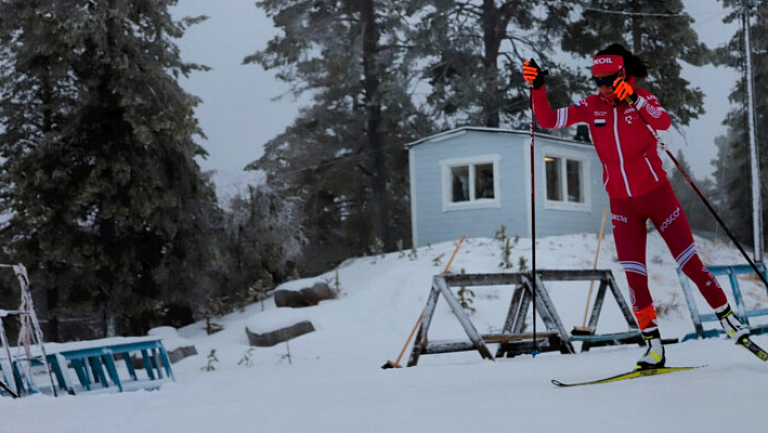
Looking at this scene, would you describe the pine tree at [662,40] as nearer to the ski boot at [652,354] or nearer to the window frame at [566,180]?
the window frame at [566,180]

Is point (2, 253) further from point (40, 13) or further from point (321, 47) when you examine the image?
point (321, 47)

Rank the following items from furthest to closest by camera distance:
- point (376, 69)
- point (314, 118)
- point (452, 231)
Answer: point (314, 118)
point (376, 69)
point (452, 231)

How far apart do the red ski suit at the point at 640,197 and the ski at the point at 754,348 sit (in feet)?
0.91

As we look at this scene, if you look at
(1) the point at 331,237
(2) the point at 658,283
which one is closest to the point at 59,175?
(2) the point at 658,283

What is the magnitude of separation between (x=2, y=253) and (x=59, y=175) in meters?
2.52

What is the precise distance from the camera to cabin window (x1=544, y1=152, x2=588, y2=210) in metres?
20.4

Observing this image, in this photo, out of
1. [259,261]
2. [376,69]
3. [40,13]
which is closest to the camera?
[40,13]

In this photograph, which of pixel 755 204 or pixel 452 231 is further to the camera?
pixel 452 231

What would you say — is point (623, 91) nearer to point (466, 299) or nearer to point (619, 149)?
point (619, 149)

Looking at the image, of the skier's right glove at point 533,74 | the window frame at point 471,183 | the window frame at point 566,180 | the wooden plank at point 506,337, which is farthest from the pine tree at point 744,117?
the skier's right glove at point 533,74

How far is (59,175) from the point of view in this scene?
14.7 m

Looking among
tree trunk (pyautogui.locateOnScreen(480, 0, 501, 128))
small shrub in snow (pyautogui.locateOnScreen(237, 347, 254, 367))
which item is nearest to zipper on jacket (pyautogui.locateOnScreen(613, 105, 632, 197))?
small shrub in snow (pyautogui.locateOnScreen(237, 347, 254, 367))

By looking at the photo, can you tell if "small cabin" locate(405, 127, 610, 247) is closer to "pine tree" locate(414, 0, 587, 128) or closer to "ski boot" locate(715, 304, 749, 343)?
"pine tree" locate(414, 0, 587, 128)

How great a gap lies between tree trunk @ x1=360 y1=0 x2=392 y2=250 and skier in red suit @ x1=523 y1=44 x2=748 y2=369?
1986 cm
